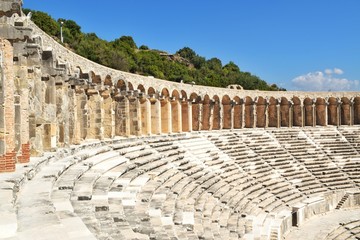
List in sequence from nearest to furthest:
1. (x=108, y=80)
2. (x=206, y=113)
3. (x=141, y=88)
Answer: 1. (x=108, y=80)
2. (x=141, y=88)
3. (x=206, y=113)

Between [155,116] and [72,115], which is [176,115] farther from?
[72,115]

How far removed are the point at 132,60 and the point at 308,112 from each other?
2324 centimetres

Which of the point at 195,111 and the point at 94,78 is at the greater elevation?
the point at 94,78

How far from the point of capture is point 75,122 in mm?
12758

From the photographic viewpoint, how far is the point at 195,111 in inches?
1015

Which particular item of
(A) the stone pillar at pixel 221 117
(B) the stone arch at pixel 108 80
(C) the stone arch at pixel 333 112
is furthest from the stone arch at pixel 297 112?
(B) the stone arch at pixel 108 80

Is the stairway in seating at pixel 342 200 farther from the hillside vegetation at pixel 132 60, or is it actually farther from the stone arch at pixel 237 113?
the hillside vegetation at pixel 132 60

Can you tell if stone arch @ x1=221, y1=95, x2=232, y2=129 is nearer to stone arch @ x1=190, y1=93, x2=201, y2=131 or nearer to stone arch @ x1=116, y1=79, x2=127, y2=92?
stone arch @ x1=190, y1=93, x2=201, y2=131

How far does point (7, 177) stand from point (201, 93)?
782 inches

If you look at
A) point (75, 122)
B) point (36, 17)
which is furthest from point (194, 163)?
point (36, 17)

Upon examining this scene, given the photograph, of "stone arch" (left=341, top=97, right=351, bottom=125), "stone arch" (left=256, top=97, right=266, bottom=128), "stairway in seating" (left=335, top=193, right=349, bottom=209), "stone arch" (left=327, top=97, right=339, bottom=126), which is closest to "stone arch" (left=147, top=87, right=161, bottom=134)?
"stairway in seating" (left=335, top=193, right=349, bottom=209)

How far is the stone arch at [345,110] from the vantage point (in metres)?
29.1

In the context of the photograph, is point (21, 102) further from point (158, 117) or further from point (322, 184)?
point (322, 184)

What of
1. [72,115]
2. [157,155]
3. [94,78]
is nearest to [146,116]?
[94,78]
